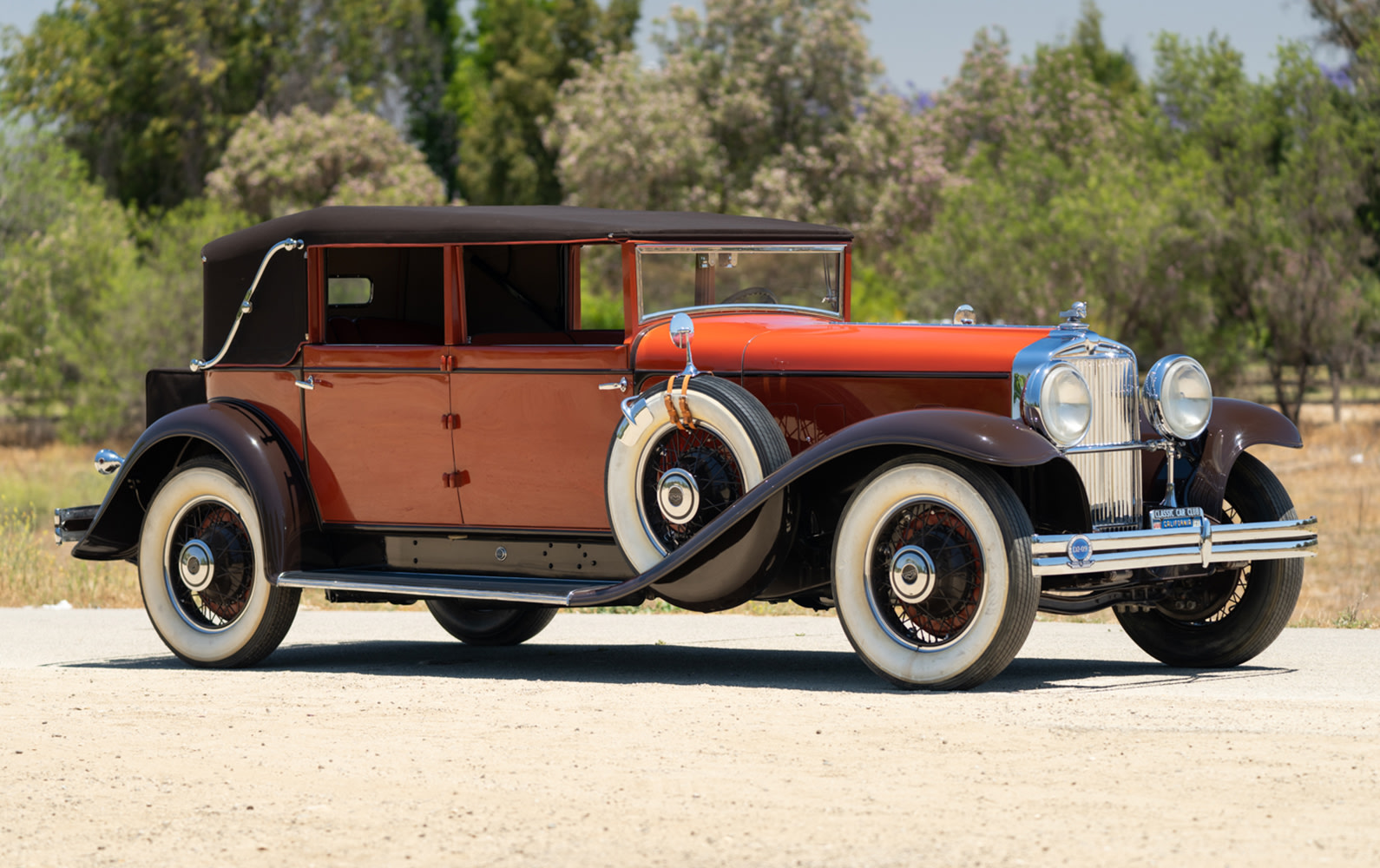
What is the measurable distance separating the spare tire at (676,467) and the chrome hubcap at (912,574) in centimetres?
69

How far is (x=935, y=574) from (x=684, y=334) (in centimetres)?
154

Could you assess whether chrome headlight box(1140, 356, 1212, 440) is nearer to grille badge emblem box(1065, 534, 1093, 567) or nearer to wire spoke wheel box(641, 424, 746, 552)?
grille badge emblem box(1065, 534, 1093, 567)

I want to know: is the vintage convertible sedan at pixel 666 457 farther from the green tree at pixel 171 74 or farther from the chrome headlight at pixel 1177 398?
the green tree at pixel 171 74

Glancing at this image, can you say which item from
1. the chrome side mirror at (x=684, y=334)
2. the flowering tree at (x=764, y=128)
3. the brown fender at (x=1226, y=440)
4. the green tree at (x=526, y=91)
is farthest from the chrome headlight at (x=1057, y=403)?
the green tree at (x=526, y=91)

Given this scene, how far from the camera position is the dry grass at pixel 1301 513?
1238 centimetres

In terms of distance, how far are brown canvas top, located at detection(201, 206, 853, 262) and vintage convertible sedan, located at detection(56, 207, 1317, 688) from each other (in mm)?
20

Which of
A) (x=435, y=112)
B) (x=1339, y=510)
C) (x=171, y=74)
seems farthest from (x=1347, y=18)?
(x=435, y=112)

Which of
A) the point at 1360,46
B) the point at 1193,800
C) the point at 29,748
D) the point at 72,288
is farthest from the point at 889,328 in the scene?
the point at 72,288

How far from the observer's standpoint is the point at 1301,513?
58.8 feet

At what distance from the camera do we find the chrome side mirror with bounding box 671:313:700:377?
7.56m

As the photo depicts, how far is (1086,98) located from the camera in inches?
1528

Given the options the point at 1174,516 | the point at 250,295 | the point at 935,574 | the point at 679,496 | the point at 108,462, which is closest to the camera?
the point at 935,574

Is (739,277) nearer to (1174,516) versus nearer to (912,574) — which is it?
(912,574)

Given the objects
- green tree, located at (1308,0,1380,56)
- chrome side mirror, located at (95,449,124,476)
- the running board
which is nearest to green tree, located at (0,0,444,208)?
green tree, located at (1308,0,1380,56)
